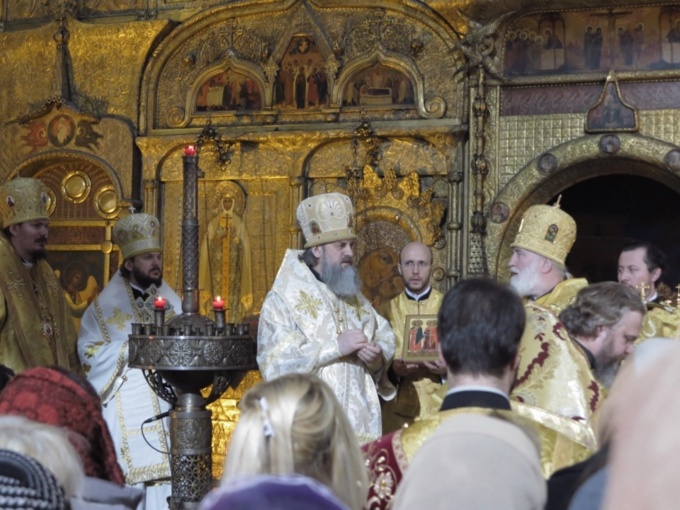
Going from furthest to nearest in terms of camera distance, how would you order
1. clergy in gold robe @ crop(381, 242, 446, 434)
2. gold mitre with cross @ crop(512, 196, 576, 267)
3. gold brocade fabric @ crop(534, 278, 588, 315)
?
clergy in gold robe @ crop(381, 242, 446, 434)
gold mitre with cross @ crop(512, 196, 576, 267)
gold brocade fabric @ crop(534, 278, 588, 315)

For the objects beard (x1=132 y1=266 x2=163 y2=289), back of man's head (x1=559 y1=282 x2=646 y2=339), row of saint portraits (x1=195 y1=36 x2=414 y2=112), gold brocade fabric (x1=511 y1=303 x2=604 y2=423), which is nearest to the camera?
gold brocade fabric (x1=511 y1=303 x2=604 y2=423)

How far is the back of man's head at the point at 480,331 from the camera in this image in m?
2.48

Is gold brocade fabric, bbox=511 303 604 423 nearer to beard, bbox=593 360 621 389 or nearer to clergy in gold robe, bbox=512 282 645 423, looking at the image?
clergy in gold robe, bbox=512 282 645 423

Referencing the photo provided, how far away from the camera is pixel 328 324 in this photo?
535cm

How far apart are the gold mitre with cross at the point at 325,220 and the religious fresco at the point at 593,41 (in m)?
3.54

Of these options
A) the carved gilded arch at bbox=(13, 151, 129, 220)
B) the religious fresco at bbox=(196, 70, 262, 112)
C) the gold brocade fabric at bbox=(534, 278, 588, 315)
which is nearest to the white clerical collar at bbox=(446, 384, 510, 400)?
the gold brocade fabric at bbox=(534, 278, 588, 315)

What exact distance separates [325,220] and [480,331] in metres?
3.04

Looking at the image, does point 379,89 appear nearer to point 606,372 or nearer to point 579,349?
point 606,372

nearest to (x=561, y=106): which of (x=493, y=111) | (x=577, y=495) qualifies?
(x=493, y=111)

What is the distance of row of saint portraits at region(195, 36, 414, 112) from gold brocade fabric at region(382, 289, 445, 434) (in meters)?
2.82

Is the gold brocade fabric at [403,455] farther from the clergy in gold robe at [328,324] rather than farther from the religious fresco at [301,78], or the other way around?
the religious fresco at [301,78]

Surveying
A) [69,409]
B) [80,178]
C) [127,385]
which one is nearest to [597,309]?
[69,409]

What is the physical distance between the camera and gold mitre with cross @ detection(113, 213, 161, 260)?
640cm

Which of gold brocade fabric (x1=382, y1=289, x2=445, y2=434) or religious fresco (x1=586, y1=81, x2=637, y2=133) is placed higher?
religious fresco (x1=586, y1=81, x2=637, y2=133)
